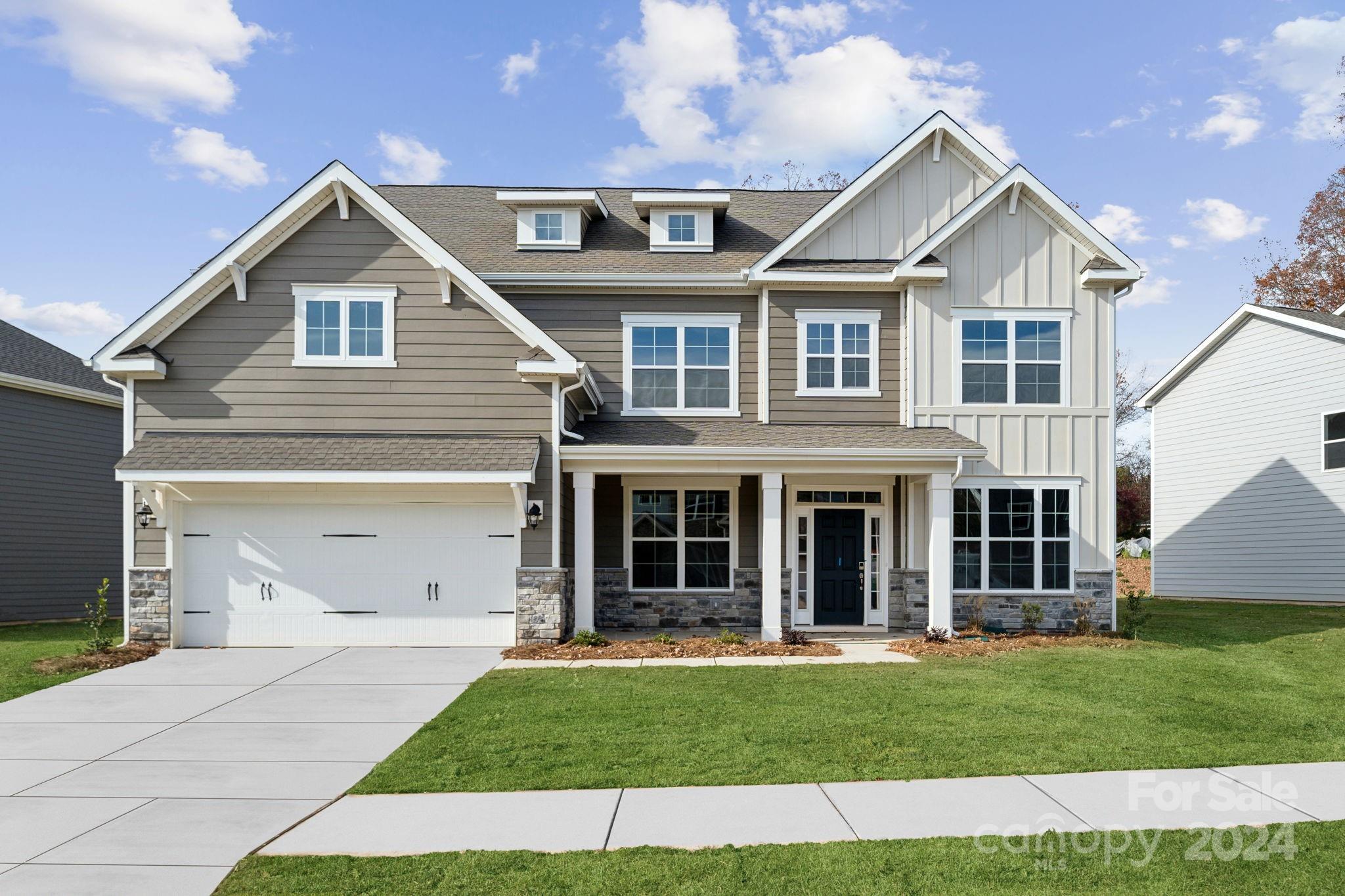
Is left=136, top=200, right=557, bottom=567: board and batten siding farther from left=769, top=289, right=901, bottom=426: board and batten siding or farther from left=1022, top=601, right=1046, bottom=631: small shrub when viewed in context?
left=1022, top=601, right=1046, bottom=631: small shrub

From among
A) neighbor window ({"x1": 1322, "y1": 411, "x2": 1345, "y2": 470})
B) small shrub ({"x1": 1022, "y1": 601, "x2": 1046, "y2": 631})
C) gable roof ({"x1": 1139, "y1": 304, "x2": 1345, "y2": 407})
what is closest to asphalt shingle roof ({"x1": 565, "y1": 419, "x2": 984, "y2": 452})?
small shrub ({"x1": 1022, "y1": 601, "x2": 1046, "y2": 631})

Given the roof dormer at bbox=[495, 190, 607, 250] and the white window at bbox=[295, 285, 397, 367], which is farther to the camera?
the roof dormer at bbox=[495, 190, 607, 250]

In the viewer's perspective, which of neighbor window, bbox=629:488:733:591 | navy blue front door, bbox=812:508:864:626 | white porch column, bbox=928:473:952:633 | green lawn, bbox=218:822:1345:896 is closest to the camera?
green lawn, bbox=218:822:1345:896

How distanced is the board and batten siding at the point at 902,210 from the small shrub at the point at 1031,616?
19.8ft

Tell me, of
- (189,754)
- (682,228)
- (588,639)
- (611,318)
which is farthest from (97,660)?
(682,228)

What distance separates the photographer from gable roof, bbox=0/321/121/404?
772 inches

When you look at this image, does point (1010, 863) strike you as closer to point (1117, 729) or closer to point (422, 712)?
point (1117, 729)

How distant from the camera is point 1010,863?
215 inches

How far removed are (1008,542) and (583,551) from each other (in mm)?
6748

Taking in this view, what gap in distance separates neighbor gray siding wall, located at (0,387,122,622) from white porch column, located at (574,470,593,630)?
12.5m

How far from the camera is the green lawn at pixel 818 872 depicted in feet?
16.9

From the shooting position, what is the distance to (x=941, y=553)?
14672 mm

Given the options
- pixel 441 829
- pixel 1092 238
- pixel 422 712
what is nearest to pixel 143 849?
pixel 441 829

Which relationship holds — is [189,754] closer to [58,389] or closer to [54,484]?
[54,484]
